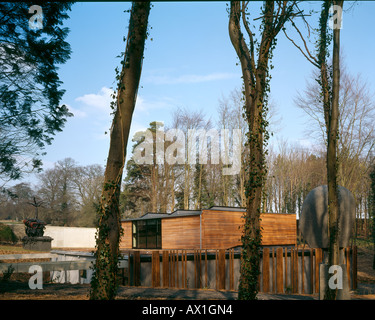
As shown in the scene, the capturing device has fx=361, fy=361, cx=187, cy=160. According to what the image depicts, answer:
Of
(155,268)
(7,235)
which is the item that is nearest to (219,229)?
(155,268)

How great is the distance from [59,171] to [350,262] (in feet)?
110

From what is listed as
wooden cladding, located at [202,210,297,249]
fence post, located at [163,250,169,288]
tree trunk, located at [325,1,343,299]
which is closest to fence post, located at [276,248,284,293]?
fence post, located at [163,250,169,288]

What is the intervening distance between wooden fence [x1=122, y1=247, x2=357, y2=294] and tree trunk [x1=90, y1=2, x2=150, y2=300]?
7.87 meters

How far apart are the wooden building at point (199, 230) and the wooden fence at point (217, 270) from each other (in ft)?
18.4

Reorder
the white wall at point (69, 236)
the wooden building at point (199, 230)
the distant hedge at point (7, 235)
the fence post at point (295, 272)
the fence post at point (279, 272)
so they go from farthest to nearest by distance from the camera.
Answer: the white wall at point (69, 236)
the distant hedge at point (7, 235)
the wooden building at point (199, 230)
the fence post at point (279, 272)
the fence post at point (295, 272)

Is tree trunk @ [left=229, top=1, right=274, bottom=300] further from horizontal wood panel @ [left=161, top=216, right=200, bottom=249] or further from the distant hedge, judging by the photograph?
the distant hedge

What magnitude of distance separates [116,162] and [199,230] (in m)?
17.7

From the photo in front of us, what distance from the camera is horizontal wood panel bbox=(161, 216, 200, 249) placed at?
76.3 feet

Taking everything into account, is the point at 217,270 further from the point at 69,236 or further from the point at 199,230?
the point at 69,236

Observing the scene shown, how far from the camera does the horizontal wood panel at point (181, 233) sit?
2327 centimetres

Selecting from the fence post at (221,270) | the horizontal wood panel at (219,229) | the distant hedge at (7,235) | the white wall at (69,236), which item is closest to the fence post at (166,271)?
the fence post at (221,270)

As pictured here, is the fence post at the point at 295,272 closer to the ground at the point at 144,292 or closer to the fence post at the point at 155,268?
the ground at the point at 144,292

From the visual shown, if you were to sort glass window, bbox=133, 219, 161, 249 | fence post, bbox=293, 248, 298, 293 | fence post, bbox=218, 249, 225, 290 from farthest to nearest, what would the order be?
glass window, bbox=133, 219, 161, 249
fence post, bbox=218, 249, 225, 290
fence post, bbox=293, 248, 298, 293

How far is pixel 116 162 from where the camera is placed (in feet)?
19.7
